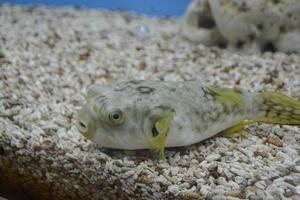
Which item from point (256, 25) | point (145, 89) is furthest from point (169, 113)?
point (256, 25)

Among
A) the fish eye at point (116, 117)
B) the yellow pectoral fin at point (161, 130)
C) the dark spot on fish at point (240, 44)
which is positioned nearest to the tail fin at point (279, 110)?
the yellow pectoral fin at point (161, 130)

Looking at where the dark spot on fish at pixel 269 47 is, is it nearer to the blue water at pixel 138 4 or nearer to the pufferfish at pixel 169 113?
the pufferfish at pixel 169 113

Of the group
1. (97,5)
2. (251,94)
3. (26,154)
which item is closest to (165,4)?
(97,5)

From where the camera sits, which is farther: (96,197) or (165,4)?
(165,4)

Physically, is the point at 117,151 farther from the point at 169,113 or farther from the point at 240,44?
the point at 240,44

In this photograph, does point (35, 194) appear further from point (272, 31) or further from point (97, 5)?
point (97, 5)

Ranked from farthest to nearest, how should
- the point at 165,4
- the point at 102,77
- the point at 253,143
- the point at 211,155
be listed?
the point at 165,4 < the point at 102,77 < the point at 253,143 < the point at 211,155

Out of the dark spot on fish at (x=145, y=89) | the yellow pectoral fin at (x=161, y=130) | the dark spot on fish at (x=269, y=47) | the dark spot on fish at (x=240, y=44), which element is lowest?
the yellow pectoral fin at (x=161, y=130)
